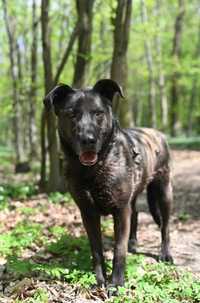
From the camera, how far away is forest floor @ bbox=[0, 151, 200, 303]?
500cm

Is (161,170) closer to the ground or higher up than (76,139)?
closer to the ground

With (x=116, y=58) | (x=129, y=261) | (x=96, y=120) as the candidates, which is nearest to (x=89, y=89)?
(x=96, y=120)

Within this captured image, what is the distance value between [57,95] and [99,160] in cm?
79

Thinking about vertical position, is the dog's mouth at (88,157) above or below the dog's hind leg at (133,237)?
above

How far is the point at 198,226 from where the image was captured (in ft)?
28.0

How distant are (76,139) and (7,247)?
99.0 inches

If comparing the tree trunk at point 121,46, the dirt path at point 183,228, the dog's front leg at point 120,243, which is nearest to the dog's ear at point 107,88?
the dog's front leg at point 120,243

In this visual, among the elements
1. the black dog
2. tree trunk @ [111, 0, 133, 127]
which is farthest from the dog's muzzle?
tree trunk @ [111, 0, 133, 127]

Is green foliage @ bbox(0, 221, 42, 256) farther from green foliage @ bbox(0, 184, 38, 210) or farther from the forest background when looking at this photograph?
the forest background

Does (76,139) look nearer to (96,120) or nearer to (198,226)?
(96,120)

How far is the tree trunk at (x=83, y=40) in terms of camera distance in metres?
10.2

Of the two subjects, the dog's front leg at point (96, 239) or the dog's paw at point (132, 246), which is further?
the dog's paw at point (132, 246)

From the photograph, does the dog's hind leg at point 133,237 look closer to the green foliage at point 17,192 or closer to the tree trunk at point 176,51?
the green foliage at point 17,192

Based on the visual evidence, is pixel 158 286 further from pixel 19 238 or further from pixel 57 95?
pixel 19 238
